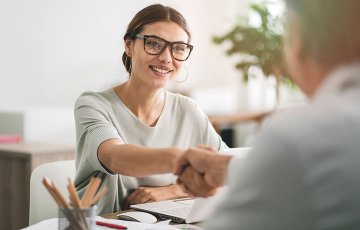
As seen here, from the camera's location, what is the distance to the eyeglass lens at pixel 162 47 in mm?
2090

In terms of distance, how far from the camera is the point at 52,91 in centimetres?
441

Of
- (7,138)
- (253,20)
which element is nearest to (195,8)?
(253,20)

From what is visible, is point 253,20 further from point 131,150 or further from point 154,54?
point 131,150

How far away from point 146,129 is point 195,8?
4.29 metres

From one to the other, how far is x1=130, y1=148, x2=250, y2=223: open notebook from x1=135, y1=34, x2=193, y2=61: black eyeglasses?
556 millimetres

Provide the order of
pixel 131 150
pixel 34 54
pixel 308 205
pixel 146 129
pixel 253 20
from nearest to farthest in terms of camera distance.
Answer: pixel 308 205 < pixel 131 150 < pixel 146 129 < pixel 34 54 < pixel 253 20

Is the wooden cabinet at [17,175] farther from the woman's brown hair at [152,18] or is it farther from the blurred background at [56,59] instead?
the woman's brown hair at [152,18]

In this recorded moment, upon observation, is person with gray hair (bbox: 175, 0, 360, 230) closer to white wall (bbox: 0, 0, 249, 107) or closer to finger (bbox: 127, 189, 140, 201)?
finger (bbox: 127, 189, 140, 201)

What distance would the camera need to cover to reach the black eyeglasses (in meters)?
2.09

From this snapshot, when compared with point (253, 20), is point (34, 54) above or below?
below

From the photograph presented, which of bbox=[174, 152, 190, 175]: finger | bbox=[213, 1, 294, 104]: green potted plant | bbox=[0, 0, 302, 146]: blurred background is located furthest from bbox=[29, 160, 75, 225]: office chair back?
bbox=[213, 1, 294, 104]: green potted plant

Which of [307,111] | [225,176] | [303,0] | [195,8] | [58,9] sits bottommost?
[225,176]

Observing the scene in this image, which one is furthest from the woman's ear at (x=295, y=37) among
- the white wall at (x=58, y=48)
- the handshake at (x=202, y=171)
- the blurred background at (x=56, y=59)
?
the white wall at (x=58, y=48)

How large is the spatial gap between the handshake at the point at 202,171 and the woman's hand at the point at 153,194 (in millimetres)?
455
